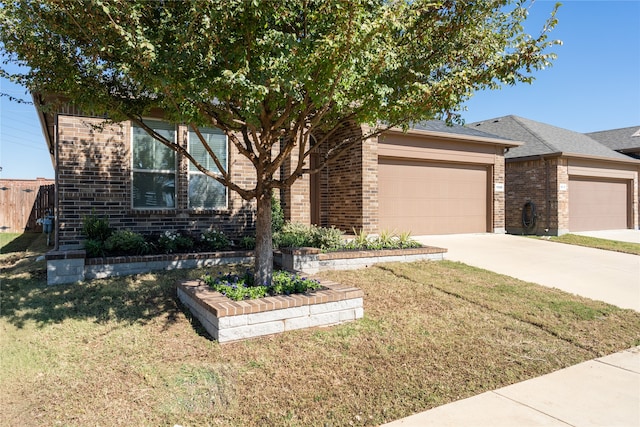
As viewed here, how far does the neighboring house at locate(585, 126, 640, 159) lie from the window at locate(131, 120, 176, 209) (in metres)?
19.5

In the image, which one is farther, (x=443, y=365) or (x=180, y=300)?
(x=180, y=300)

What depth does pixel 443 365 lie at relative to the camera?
3.91m

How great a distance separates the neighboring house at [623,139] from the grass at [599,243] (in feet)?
25.0

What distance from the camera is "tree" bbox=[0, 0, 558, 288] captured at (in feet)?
12.6

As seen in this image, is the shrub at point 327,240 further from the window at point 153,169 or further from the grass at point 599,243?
the grass at point 599,243

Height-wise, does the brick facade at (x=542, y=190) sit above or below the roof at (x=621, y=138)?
below

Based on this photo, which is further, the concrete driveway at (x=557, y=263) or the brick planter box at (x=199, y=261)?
the concrete driveway at (x=557, y=263)

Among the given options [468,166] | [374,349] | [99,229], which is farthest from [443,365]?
[468,166]

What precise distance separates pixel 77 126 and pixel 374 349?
677 cm

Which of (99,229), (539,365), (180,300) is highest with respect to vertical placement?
(99,229)

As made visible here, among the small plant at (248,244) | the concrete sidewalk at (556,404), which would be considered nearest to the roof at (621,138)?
the small plant at (248,244)

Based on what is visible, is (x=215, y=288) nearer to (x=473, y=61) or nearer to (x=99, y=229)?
(x=99, y=229)

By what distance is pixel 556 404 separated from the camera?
3.32 meters

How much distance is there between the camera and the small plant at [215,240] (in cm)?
784
